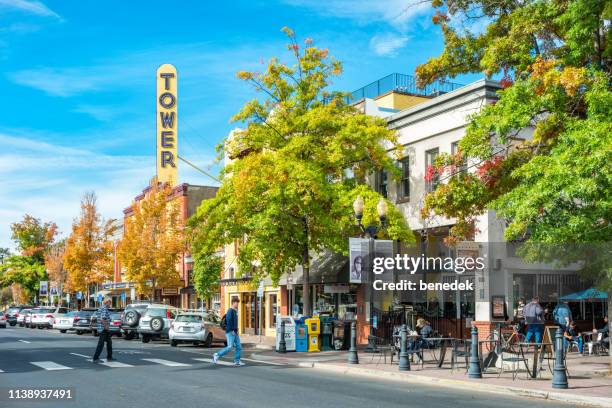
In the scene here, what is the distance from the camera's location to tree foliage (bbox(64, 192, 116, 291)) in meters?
64.6

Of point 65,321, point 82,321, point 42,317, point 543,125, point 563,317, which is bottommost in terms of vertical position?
point 42,317

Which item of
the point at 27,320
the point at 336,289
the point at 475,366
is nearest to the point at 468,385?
the point at 475,366

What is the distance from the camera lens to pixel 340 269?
32156 millimetres

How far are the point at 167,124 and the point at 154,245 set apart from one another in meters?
11.6

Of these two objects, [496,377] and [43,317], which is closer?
[496,377]

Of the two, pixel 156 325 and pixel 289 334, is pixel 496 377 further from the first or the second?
pixel 156 325

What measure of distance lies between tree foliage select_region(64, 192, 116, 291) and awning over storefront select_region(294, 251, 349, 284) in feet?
114

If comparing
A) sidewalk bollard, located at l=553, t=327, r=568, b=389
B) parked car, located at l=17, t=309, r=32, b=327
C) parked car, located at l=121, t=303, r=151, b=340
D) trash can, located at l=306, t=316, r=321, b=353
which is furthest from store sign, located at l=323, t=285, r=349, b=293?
parked car, located at l=17, t=309, r=32, b=327

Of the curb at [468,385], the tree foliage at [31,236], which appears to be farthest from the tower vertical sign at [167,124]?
the tree foliage at [31,236]

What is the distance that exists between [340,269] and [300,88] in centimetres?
838

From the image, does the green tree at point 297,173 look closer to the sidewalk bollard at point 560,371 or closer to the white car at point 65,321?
the sidewalk bollard at point 560,371

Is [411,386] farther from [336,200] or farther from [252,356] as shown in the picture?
[336,200]

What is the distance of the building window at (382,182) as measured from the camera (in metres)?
31.8

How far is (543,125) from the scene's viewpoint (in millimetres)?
18391
